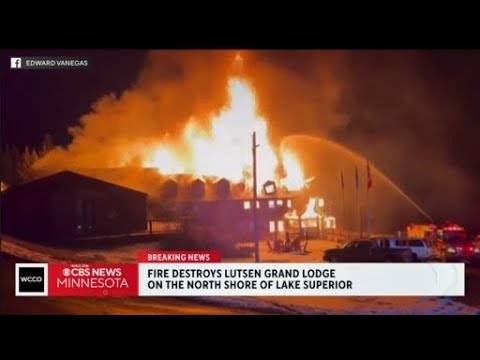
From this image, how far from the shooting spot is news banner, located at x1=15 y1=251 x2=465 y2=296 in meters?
3.75

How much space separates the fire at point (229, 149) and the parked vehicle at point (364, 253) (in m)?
0.58

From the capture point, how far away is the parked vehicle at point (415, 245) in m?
3.77

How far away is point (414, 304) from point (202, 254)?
1.33 metres

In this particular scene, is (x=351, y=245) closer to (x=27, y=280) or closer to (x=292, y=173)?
(x=292, y=173)

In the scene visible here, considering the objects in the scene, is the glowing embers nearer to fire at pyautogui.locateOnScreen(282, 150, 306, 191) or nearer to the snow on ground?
fire at pyautogui.locateOnScreen(282, 150, 306, 191)

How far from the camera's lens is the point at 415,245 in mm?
3797

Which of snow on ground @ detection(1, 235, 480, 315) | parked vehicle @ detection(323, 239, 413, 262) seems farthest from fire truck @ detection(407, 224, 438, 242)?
snow on ground @ detection(1, 235, 480, 315)

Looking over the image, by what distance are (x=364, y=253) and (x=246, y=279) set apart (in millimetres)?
742

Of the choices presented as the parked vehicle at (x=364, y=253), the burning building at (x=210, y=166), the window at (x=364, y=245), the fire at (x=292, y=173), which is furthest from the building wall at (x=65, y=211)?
the window at (x=364, y=245)

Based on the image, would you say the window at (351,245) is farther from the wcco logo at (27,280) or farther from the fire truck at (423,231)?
the wcco logo at (27,280)

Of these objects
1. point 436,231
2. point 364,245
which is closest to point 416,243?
point 436,231
